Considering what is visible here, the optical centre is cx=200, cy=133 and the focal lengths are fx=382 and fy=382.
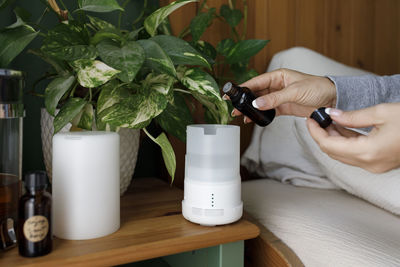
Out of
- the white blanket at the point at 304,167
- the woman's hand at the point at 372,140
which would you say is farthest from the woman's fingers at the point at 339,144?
the white blanket at the point at 304,167

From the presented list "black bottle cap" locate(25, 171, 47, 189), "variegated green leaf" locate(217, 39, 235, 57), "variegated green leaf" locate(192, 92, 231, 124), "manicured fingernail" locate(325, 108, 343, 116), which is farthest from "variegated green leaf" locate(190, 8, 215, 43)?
"black bottle cap" locate(25, 171, 47, 189)

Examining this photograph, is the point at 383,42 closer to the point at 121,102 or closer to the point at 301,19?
the point at 301,19

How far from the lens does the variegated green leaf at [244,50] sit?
2.82 ft

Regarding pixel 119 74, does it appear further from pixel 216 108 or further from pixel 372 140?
pixel 372 140

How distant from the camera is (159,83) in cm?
70

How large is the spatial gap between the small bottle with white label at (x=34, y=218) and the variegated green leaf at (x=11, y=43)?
22 centimetres

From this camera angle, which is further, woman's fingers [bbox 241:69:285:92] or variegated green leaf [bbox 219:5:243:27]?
variegated green leaf [bbox 219:5:243:27]

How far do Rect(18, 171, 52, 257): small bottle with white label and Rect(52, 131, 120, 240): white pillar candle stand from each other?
0.06 meters

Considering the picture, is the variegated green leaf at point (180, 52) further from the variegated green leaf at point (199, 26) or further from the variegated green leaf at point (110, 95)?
the variegated green leaf at point (199, 26)

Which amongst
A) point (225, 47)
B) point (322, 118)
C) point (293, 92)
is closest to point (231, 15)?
point (225, 47)

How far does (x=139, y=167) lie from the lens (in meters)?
1.10

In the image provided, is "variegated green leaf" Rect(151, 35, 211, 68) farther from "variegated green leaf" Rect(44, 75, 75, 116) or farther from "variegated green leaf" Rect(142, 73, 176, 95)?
"variegated green leaf" Rect(44, 75, 75, 116)

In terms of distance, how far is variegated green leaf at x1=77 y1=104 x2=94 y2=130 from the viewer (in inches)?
26.6

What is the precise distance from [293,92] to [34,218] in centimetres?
48
